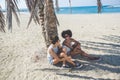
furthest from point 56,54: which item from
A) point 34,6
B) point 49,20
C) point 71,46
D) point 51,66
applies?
point 34,6

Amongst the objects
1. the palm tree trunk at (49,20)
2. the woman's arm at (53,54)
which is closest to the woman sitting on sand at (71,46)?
the palm tree trunk at (49,20)

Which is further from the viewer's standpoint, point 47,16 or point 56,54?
point 47,16

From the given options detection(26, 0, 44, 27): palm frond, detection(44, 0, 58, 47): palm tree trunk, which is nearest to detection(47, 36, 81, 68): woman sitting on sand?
detection(44, 0, 58, 47): palm tree trunk

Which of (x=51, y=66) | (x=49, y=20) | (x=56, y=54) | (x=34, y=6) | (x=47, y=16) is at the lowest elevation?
(x=51, y=66)

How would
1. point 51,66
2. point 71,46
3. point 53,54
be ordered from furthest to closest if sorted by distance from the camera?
point 71,46
point 51,66
point 53,54

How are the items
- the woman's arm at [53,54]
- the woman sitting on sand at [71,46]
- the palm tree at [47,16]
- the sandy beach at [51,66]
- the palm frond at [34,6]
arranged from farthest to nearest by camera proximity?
the woman sitting on sand at [71,46] → the palm tree at [47,16] → the woman's arm at [53,54] → the palm frond at [34,6] → the sandy beach at [51,66]

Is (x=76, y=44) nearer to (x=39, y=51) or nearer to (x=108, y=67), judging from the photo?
(x=108, y=67)

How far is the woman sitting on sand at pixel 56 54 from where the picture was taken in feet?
24.3

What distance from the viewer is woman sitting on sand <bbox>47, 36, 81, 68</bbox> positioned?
7.41 m

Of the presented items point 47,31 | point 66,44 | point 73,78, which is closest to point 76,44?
point 66,44

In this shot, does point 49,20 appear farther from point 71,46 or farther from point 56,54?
point 56,54

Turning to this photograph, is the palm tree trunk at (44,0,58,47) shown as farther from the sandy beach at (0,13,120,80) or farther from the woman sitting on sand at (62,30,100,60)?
the sandy beach at (0,13,120,80)

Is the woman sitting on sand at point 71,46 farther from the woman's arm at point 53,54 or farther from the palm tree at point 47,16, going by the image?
the woman's arm at point 53,54

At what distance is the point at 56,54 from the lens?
754cm
